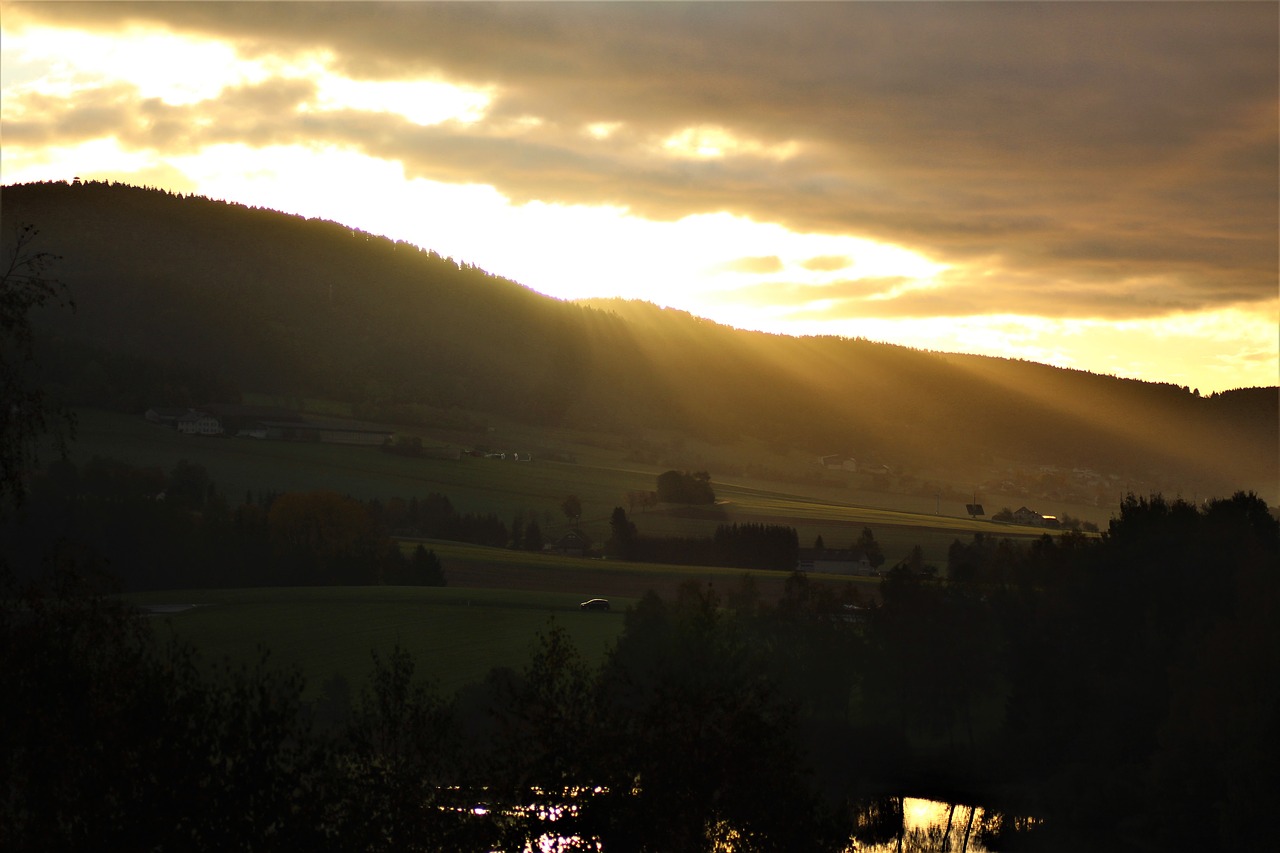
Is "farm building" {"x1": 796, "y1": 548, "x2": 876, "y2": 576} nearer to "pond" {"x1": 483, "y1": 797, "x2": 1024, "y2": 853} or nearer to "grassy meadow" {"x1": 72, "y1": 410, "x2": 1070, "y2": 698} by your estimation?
"grassy meadow" {"x1": 72, "y1": 410, "x2": 1070, "y2": 698}

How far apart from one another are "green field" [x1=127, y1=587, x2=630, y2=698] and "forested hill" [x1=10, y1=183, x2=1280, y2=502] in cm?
7175

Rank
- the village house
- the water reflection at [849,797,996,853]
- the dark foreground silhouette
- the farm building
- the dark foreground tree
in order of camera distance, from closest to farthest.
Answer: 1. the dark foreground tree
2. the dark foreground silhouette
3. the water reflection at [849,797,996,853]
4. the farm building
5. the village house

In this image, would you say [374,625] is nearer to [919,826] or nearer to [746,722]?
[919,826]

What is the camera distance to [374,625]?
205 feet

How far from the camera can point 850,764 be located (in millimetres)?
52188

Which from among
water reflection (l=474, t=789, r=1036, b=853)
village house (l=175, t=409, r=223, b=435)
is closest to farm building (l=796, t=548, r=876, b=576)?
water reflection (l=474, t=789, r=1036, b=853)

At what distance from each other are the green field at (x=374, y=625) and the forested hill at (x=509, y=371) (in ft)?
235

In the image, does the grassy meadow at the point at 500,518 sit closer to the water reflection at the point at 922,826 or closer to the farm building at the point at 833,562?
the farm building at the point at 833,562

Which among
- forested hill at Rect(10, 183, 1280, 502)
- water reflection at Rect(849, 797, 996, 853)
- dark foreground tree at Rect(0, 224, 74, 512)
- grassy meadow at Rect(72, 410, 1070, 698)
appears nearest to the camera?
dark foreground tree at Rect(0, 224, 74, 512)

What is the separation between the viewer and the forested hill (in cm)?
15775

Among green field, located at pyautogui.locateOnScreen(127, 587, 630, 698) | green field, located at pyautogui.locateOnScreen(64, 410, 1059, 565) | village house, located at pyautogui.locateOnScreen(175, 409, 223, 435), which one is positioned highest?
village house, located at pyautogui.locateOnScreen(175, 409, 223, 435)

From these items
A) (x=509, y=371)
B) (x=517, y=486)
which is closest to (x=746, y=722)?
(x=517, y=486)

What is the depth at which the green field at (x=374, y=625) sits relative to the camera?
55531 mm

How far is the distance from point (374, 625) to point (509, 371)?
113080mm
